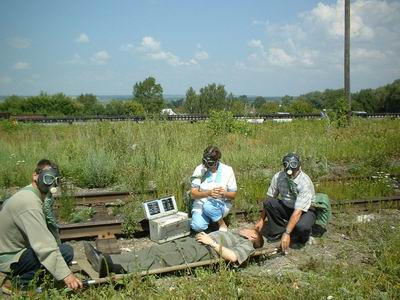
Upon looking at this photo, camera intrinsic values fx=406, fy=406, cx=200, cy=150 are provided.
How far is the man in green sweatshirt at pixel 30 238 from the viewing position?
12.9ft

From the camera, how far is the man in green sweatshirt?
3.94 metres

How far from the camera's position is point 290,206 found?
5969mm

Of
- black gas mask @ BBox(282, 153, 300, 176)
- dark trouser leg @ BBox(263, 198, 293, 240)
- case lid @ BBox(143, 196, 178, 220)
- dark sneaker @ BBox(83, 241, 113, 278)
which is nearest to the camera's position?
dark sneaker @ BBox(83, 241, 113, 278)

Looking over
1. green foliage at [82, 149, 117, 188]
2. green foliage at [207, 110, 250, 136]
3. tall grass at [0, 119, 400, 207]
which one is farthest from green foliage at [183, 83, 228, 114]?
→ green foliage at [82, 149, 117, 188]

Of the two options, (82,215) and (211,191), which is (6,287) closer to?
(82,215)

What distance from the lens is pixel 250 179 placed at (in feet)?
28.7

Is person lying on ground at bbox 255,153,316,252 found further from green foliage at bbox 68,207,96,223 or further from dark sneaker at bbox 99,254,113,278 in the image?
green foliage at bbox 68,207,96,223

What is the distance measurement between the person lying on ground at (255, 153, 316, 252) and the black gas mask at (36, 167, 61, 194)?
3.04 metres

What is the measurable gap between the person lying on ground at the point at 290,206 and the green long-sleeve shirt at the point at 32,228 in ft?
9.65

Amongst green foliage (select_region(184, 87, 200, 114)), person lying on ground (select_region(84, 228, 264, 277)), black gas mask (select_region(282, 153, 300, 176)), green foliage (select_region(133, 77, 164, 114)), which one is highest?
green foliage (select_region(133, 77, 164, 114))

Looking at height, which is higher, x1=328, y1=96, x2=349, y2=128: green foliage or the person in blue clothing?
x1=328, y1=96, x2=349, y2=128: green foliage

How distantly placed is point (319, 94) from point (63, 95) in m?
67.6

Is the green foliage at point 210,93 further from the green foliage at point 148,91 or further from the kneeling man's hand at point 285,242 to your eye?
Result: the green foliage at point 148,91

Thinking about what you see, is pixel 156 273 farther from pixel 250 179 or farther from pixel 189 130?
pixel 189 130
